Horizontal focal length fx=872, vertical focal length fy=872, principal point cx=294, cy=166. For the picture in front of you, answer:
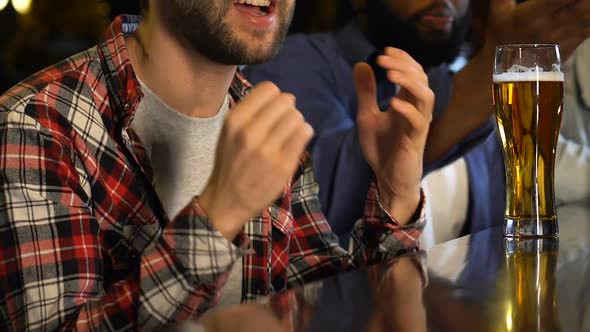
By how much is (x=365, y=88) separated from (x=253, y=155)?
331mm

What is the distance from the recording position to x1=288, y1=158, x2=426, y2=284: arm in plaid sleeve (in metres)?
1.05

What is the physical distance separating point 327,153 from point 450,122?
10.7 inches

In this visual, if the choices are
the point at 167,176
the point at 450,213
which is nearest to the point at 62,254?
the point at 167,176

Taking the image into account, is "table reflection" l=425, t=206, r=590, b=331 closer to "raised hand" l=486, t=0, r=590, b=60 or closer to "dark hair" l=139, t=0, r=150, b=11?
"raised hand" l=486, t=0, r=590, b=60

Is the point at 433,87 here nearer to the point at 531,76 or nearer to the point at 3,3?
the point at 531,76

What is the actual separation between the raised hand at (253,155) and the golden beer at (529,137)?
0.92ft

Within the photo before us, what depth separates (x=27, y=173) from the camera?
2.70 feet

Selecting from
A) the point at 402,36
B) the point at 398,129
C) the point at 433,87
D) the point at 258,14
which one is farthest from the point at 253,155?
the point at 402,36

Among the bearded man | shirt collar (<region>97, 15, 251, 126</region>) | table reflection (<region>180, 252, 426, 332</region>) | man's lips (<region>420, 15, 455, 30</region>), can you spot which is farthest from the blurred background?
table reflection (<region>180, 252, 426, 332</region>)

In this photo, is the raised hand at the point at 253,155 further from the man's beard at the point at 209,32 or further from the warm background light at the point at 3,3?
the warm background light at the point at 3,3

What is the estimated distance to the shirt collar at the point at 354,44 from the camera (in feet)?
6.50

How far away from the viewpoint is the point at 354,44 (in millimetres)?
2004

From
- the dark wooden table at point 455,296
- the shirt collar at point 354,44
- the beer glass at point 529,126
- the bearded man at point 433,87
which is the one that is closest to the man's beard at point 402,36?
the bearded man at point 433,87

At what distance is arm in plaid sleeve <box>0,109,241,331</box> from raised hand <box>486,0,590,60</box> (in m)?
0.56
